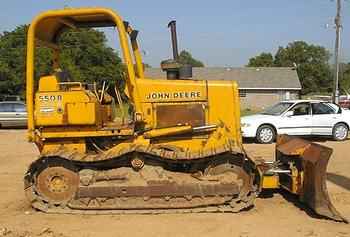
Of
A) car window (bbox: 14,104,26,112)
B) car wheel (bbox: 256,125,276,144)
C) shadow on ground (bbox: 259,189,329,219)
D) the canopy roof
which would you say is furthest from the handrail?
car window (bbox: 14,104,26,112)

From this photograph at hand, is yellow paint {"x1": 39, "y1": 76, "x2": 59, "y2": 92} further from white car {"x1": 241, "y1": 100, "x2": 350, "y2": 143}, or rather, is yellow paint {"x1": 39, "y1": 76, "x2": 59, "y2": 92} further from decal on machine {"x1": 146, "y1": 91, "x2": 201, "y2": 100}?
white car {"x1": 241, "y1": 100, "x2": 350, "y2": 143}

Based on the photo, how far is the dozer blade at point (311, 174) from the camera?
7.55m

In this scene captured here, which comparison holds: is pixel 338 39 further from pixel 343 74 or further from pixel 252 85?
pixel 343 74

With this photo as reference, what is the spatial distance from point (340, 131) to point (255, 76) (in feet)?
150

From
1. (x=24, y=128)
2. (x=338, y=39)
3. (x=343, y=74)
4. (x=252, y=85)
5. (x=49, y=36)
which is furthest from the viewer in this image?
(x=343, y=74)

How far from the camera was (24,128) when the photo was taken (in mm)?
27078

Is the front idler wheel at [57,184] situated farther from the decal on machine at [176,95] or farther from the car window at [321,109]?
the car window at [321,109]

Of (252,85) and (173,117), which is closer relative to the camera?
(173,117)

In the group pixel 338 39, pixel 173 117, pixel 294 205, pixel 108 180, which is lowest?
pixel 294 205

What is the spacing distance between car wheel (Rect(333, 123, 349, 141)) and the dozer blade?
10.6 meters

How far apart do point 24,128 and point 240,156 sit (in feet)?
69.3

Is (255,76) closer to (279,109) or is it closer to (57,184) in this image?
(279,109)

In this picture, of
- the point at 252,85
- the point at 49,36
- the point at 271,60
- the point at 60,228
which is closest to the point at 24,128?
the point at 49,36

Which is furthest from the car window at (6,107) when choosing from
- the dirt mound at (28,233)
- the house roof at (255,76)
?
the house roof at (255,76)
